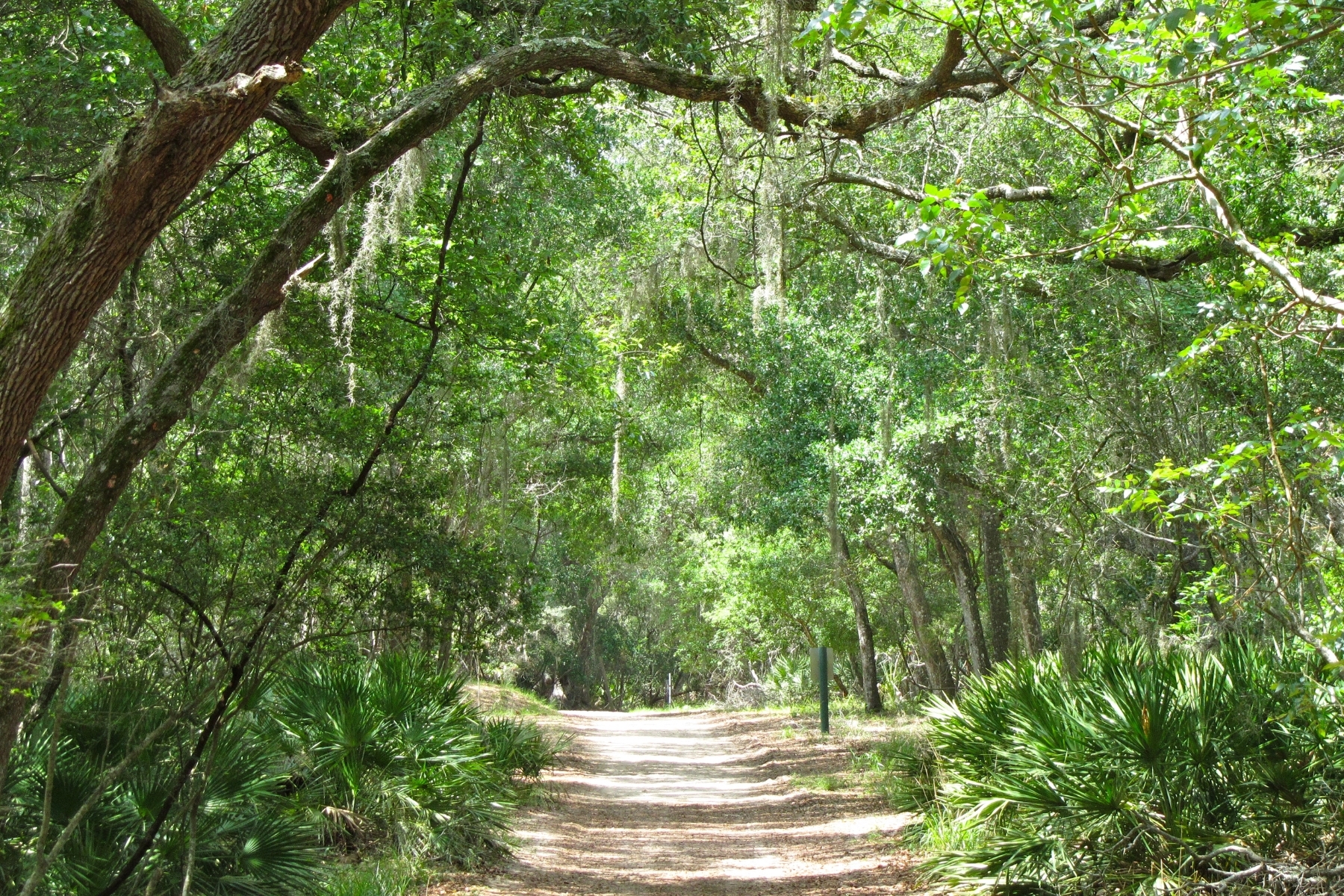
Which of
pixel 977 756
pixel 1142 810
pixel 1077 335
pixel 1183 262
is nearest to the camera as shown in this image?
pixel 1142 810

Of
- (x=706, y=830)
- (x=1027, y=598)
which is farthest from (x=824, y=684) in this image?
(x=706, y=830)

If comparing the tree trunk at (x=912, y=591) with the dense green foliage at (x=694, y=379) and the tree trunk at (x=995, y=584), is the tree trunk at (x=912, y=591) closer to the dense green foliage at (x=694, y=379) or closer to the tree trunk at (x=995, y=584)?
the dense green foliage at (x=694, y=379)

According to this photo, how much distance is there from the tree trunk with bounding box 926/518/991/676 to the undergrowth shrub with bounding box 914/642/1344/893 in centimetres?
828

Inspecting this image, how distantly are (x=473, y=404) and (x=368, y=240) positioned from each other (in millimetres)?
5164

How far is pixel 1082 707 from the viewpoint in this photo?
20.5 feet

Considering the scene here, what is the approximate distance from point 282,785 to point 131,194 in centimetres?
505

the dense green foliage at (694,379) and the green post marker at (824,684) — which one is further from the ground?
the dense green foliage at (694,379)

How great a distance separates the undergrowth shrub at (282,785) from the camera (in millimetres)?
5137

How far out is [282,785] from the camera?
7.50m

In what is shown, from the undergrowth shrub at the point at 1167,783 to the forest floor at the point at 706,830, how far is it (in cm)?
134

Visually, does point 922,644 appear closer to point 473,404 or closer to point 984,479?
point 984,479

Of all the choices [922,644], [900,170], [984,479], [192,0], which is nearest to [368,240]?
[192,0]

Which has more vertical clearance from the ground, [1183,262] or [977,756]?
[1183,262]

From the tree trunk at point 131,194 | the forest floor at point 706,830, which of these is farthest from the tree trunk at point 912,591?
the tree trunk at point 131,194
